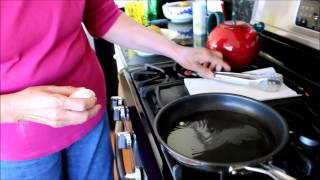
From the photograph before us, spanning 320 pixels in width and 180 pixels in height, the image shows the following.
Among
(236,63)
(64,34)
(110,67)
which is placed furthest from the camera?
(110,67)

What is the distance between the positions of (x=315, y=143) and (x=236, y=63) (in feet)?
1.15

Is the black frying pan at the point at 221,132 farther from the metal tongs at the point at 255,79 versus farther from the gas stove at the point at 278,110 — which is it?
the metal tongs at the point at 255,79

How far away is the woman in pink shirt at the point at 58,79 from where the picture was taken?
1.74 ft

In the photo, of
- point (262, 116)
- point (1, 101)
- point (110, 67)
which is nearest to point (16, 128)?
point (1, 101)

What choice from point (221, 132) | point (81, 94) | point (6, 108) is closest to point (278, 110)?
point (221, 132)

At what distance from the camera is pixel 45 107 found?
518 mm

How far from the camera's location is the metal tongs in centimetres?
71

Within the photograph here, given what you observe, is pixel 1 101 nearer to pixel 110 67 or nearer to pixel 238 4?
pixel 238 4

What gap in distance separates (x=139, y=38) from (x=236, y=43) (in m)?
0.25

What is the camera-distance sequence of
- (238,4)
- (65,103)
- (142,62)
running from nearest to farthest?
(65,103) < (142,62) < (238,4)

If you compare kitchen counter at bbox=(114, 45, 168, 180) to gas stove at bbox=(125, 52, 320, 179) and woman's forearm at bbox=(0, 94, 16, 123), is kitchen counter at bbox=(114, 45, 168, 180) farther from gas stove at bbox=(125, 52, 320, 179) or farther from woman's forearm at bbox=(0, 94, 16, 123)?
woman's forearm at bbox=(0, 94, 16, 123)

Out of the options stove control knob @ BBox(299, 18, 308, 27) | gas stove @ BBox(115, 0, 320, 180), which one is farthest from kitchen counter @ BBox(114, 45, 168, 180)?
stove control knob @ BBox(299, 18, 308, 27)

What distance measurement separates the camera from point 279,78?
2.36 feet

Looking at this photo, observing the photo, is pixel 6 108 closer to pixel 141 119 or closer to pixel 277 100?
pixel 141 119
